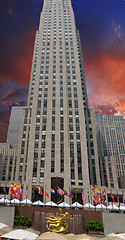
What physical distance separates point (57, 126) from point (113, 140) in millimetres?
96905

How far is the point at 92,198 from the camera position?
65000mm

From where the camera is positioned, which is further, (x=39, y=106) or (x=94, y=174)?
(x=39, y=106)

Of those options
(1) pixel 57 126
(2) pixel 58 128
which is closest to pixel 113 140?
(1) pixel 57 126

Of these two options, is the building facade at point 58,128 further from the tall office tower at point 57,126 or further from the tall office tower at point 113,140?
the tall office tower at point 113,140

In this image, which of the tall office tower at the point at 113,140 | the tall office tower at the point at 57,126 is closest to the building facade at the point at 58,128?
the tall office tower at the point at 57,126

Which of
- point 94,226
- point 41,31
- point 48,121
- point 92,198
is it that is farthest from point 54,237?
point 41,31

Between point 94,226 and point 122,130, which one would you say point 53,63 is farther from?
point 122,130

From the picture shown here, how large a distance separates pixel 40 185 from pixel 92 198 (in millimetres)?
19668

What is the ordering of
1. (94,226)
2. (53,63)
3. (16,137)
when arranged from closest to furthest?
1. (94,226)
2. (53,63)
3. (16,137)

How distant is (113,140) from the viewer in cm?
16362

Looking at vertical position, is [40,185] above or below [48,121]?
below

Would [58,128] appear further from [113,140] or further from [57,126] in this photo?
[113,140]

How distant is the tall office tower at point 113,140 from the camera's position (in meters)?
152

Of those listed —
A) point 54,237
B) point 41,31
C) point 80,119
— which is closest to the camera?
point 54,237
